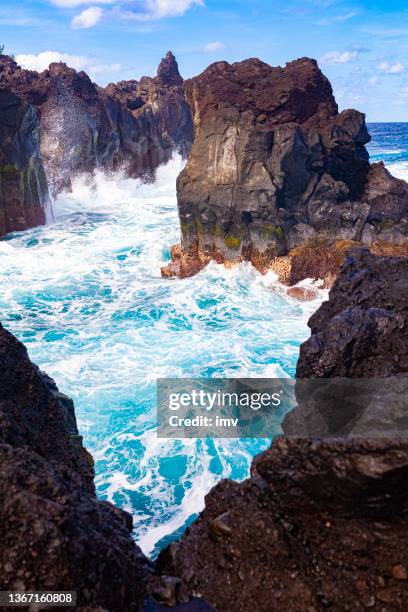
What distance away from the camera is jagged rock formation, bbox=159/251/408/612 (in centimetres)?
311

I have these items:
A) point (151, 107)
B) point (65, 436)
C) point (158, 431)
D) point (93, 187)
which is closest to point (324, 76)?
point (158, 431)

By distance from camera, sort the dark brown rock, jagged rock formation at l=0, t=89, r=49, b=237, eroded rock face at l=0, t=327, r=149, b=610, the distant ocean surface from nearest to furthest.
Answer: eroded rock face at l=0, t=327, r=149, b=610 < the dark brown rock < the distant ocean surface < jagged rock formation at l=0, t=89, r=49, b=237

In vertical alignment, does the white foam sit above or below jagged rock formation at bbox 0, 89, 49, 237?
below

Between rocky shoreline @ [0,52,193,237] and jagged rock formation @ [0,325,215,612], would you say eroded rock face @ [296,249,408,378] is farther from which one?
rocky shoreline @ [0,52,193,237]

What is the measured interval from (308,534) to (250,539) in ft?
1.24

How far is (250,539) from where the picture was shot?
11.4ft

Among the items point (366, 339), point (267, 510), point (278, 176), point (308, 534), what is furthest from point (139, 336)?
point (308, 534)

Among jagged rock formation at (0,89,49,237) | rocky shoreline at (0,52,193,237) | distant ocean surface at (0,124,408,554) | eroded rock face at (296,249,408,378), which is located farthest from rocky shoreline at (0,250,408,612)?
rocky shoreline at (0,52,193,237)

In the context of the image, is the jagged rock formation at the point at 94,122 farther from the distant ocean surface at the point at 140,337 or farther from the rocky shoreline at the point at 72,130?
the distant ocean surface at the point at 140,337

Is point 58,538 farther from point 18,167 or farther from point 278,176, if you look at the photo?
point 18,167

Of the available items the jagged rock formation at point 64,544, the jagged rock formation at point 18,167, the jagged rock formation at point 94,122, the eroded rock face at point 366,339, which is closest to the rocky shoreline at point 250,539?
the jagged rock formation at point 64,544

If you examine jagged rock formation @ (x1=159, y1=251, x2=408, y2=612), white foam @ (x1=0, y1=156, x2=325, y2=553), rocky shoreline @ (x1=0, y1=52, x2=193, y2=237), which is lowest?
white foam @ (x1=0, y1=156, x2=325, y2=553)

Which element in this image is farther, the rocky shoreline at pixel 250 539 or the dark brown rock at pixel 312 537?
the dark brown rock at pixel 312 537

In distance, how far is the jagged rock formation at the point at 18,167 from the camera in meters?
A: 28.1
